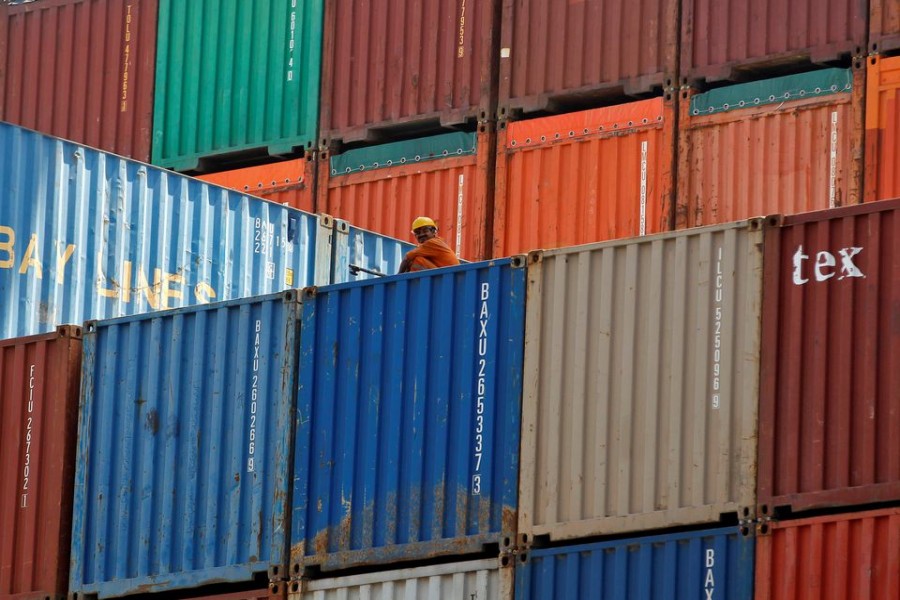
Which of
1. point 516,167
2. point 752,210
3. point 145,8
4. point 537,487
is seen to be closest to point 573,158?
point 516,167

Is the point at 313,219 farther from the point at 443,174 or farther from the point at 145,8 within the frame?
the point at 145,8

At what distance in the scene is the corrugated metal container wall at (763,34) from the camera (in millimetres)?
22609

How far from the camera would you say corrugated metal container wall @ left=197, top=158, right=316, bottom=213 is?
2666cm

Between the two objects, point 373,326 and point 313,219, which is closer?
point 373,326

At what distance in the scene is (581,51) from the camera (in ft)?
81.0

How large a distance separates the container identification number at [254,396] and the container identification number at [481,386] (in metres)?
2.17

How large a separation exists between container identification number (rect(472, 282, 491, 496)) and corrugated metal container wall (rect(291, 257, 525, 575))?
11 millimetres

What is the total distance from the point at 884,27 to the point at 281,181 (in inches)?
333

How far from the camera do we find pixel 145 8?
93.4 ft

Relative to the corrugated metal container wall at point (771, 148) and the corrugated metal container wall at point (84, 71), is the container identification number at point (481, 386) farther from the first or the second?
the corrugated metal container wall at point (84, 71)

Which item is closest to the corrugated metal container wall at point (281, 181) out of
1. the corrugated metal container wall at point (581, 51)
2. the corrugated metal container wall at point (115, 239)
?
the corrugated metal container wall at point (581, 51)

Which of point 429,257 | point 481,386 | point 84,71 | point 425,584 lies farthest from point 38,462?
point 84,71

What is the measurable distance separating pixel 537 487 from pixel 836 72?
28.4 feet

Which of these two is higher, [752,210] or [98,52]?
[98,52]
